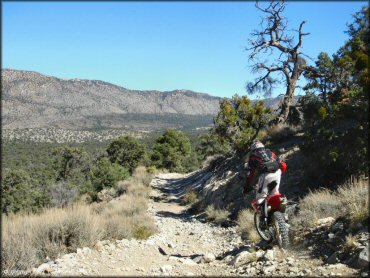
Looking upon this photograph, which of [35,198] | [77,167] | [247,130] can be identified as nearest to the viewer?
[247,130]

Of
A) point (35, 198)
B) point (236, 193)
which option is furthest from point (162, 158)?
point (236, 193)

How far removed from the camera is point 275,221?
22.7 feet

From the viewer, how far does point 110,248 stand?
26.3 feet

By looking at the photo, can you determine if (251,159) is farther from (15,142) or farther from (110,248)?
(15,142)

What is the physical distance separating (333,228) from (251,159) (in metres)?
1.97

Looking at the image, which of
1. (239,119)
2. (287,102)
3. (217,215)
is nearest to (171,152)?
(239,119)

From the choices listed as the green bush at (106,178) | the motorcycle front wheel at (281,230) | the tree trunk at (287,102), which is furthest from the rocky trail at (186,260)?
the green bush at (106,178)

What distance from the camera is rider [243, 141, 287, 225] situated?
23.1ft

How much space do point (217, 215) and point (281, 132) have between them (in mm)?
6534

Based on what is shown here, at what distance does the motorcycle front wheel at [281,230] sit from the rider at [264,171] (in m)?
0.43

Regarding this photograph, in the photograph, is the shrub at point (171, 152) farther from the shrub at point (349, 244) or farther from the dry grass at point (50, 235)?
the shrub at point (349, 244)

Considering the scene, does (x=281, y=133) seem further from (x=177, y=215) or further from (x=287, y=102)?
(x=177, y=215)

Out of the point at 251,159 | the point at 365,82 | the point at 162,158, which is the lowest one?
the point at 162,158

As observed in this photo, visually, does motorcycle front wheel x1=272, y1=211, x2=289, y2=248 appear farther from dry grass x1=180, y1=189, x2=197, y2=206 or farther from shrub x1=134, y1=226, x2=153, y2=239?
dry grass x1=180, y1=189, x2=197, y2=206
